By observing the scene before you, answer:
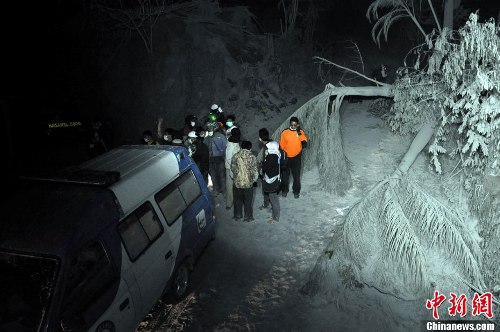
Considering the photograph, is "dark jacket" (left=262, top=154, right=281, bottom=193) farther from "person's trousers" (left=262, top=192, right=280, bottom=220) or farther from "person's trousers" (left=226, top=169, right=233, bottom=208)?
"person's trousers" (left=226, top=169, right=233, bottom=208)

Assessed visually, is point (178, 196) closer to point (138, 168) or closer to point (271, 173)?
point (138, 168)

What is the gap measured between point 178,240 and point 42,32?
16046 mm

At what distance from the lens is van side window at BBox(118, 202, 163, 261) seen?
448 cm

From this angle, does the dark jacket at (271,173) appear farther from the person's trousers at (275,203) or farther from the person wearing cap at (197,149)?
the person wearing cap at (197,149)

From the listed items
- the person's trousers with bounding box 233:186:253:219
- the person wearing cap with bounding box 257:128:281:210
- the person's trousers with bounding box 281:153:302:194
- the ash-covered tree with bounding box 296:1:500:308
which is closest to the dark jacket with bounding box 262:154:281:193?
the person wearing cap with bounding box 257:128:281:210

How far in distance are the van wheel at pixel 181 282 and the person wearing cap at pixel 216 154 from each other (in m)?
3.48

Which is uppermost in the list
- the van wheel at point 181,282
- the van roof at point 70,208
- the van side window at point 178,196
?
the van roof at point 70,208

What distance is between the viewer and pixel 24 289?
12.4ft

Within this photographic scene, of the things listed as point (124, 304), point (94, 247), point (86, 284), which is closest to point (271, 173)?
point (124, 304)

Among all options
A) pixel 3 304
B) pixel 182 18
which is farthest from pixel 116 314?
pixel 182 18

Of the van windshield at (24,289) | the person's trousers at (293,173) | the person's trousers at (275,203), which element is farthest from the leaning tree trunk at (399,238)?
the van windshield at (24,289)

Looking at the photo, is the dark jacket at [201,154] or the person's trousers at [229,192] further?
the dark jacket at [201,154]

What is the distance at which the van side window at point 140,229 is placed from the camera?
4.48 m

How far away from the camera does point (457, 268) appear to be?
5.04 meters
